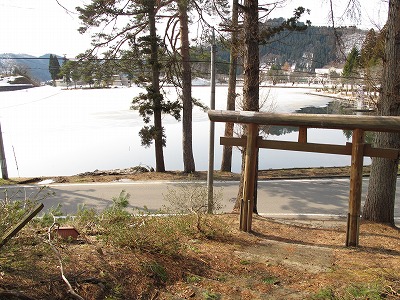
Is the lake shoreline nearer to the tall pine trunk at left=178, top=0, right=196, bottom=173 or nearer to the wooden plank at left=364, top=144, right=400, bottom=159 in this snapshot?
the tall pine trunk at left=178, top=0, right=196, bottom=173

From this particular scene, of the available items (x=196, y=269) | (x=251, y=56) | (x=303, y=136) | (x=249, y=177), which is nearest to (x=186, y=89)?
(x=251, y=56)

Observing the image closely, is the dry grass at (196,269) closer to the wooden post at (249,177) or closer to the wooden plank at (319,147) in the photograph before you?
the wooden post at (249,177)

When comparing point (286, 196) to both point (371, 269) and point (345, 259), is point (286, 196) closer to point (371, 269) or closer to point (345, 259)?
point (345, 259)

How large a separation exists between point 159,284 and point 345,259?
250cm

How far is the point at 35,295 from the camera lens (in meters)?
2.88

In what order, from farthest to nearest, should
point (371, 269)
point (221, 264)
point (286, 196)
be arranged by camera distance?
point (286, 196)
point (221, 264)
point (371, 269)

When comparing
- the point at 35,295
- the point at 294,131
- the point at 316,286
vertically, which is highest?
the point at 35,295

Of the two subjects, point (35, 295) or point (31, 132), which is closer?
point (35, 295)

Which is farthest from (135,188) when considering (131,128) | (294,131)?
(294,131)

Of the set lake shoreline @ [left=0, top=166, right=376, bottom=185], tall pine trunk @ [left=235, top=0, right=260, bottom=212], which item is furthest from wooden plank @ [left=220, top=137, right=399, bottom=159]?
lake shoreline @ [left=0, top=166, right=376, bottom=185]

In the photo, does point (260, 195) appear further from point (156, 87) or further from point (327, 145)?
point (156, 87)

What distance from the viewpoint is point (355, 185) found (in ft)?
17.6

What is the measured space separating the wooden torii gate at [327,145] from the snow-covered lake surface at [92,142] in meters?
13.1

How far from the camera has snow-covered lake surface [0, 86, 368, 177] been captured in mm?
22031
